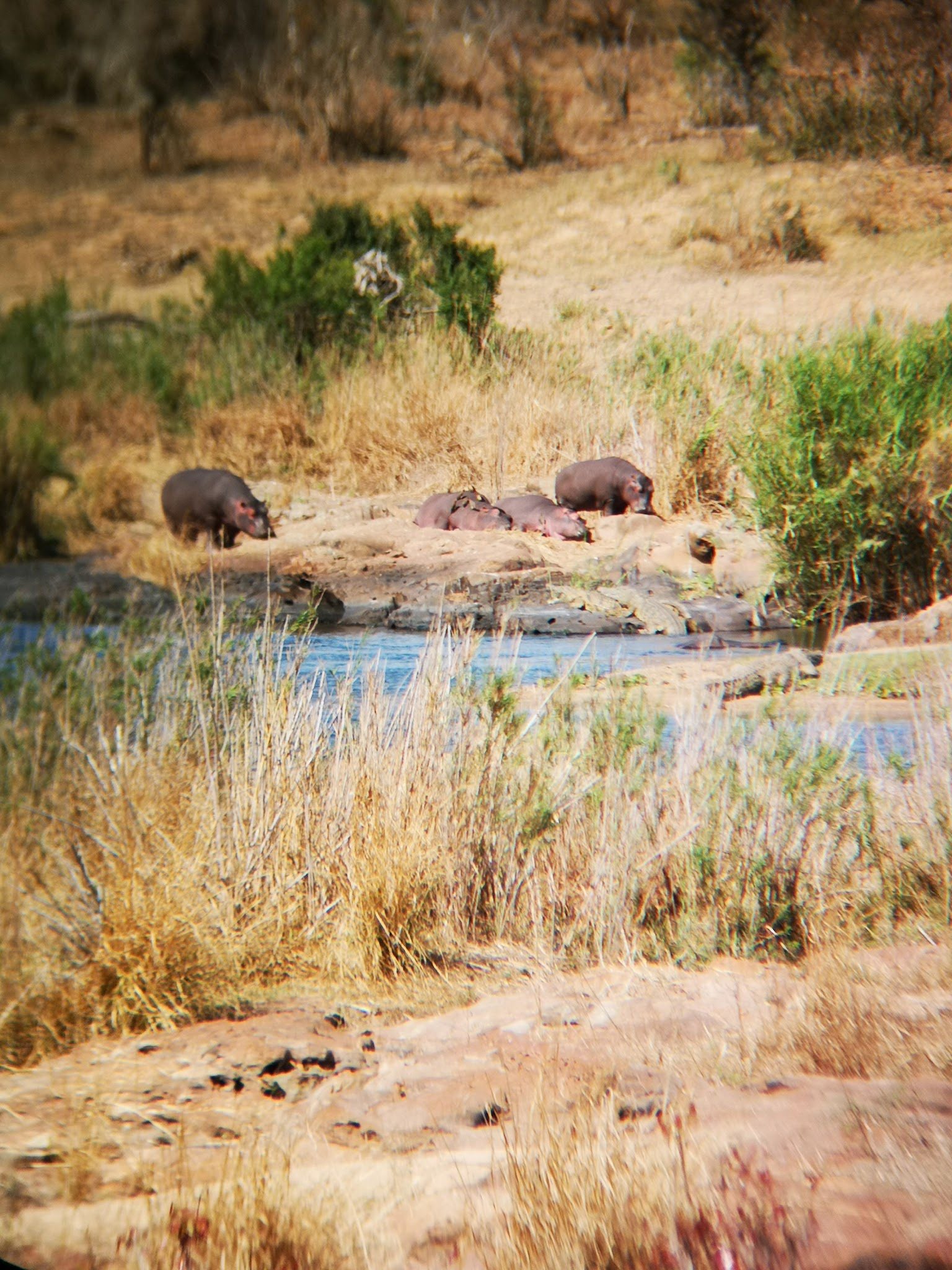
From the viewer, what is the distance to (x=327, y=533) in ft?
12.3

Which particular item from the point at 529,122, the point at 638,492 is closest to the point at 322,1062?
the point at 638,492

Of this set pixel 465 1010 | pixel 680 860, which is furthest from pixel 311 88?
pixel 465 1010

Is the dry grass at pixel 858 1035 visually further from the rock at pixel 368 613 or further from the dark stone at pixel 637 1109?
the rock at pixel 368 613

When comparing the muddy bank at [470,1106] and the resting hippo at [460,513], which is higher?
the resting hippo at [460,513]

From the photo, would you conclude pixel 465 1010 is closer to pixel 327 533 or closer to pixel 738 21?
pixel 327 533

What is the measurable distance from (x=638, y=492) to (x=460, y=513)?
1.99 feet

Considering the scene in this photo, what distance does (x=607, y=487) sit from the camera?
3.84 m

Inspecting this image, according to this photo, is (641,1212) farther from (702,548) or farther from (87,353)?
(87,353)

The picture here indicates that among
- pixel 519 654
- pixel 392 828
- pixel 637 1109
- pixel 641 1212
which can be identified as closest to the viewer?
pixel 641 1212

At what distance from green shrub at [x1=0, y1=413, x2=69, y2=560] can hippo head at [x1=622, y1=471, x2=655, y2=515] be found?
1.75 meters

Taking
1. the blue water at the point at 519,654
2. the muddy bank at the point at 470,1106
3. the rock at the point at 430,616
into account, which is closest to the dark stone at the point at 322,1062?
the muddy bank at the point at 470,1106

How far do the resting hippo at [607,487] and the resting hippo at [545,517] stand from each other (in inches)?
2.3

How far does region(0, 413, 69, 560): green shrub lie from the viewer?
294 centimetres

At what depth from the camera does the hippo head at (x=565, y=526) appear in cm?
396
